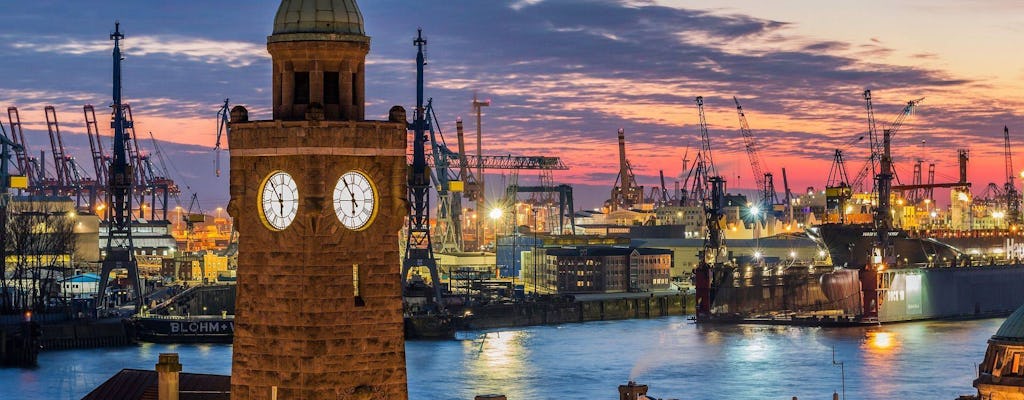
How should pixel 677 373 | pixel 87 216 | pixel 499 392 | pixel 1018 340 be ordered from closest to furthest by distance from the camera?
pixel 1018 340 → pixel 499 392 → pixel 677 373 → pixel 87 216

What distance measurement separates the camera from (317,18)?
15234 millimetres

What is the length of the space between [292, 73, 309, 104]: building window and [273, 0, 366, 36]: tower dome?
43cm

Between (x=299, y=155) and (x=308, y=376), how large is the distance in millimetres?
1930

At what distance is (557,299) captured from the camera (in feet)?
405

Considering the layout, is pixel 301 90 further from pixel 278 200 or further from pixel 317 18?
pixel 278 200

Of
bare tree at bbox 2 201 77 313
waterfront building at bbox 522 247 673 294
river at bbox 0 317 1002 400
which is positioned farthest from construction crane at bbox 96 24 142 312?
waterfront building at bbox 522 247 673 294

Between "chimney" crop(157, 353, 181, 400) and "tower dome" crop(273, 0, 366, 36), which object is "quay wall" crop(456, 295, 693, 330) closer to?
"chimney" crop(157, 353, 181, 400)

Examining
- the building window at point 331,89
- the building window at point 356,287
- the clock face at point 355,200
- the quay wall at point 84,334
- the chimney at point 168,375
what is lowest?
the quay wall at point 84,334

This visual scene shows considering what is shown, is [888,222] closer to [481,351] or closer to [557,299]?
[557,299]

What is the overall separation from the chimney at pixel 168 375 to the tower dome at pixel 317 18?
6.86m

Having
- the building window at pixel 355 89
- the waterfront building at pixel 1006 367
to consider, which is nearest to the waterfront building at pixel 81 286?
the waterfront building at pixel 1006 367

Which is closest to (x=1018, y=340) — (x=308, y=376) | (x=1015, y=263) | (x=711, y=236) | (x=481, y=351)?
(x=308, y=376)

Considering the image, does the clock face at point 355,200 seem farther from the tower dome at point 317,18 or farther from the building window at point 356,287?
the tower dome at point 317,18

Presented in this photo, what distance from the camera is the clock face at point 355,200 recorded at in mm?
15195
